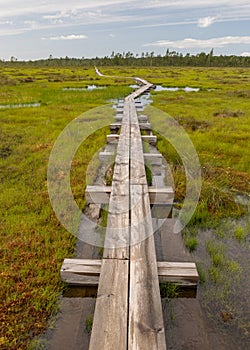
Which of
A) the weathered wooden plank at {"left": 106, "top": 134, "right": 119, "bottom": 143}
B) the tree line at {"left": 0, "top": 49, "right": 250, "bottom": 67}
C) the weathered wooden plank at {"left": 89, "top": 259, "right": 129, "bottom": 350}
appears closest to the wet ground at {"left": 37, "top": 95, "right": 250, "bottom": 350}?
the weathered wooden plank at {"left": 89, "top": 259, "right": 129, "bottom": 350}

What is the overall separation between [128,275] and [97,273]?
40cm

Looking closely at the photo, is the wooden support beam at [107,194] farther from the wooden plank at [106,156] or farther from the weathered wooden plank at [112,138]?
the weathered wooden plank at [112,138]

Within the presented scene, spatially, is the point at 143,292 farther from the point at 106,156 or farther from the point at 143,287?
the point at 106,156

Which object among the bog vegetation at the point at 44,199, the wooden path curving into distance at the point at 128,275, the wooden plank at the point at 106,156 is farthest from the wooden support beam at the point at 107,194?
the wooden plank at the point at 106,156

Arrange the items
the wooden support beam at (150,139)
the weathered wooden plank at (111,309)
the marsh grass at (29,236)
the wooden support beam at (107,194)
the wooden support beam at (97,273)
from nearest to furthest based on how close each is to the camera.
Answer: the weathered wooden plank at (111,309) → the marsh grass at (29,236) → the wooden support beam at (97,273) → the wooden support beam at (107,194) → the wooden support beam at (150,139)

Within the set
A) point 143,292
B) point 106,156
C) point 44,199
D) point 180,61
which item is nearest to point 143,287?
point 143,292

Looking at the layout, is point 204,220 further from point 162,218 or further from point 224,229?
point 162,218

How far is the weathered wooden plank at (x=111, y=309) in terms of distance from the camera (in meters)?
1.98

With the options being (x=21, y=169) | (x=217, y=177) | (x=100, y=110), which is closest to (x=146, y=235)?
(x=217, y=177)

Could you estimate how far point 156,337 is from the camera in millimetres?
2000

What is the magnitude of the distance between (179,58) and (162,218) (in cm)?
11383

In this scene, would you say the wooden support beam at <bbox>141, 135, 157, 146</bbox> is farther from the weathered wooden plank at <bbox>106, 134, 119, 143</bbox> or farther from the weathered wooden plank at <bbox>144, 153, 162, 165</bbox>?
the weathered wooden plank at <bbox>144, 153, 162, 165</bbox>

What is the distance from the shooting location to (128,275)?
101 inches

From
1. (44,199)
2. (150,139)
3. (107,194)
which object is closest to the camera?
(107,194)
